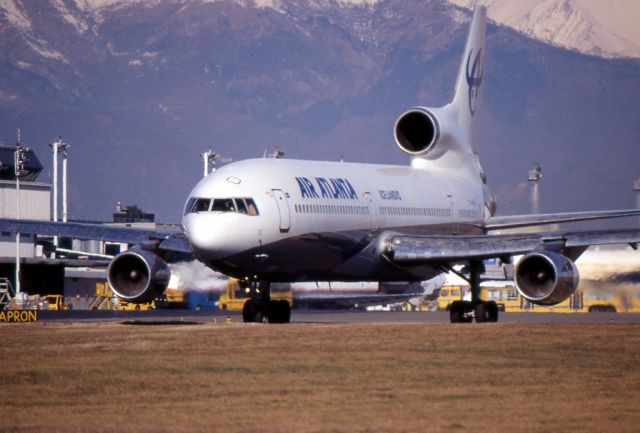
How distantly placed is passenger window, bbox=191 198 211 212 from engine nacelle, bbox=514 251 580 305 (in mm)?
7852

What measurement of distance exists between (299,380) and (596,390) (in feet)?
14.2

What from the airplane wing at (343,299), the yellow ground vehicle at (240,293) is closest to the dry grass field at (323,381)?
the yellow ground vehicle at (240,293)

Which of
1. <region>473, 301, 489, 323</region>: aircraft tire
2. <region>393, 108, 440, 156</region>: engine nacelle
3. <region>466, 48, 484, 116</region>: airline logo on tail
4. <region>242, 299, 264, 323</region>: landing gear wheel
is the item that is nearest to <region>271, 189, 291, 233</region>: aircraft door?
<region>242, 299, 264, 323</region>: landing gear wheel

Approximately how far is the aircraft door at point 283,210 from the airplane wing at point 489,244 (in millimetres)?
4909

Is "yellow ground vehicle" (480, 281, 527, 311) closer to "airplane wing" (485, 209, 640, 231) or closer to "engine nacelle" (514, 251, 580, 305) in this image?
"airplane wing" (485, 209, 640, 231)

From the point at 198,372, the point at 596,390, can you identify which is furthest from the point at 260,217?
the point at 596,390

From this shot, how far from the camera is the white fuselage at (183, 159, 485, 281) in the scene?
113 ft

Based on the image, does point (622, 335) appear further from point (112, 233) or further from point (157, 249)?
point (112, 233)

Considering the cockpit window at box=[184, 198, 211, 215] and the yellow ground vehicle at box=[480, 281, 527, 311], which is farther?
the yellow ground vehicle at box=[480, 281, 527, 311]

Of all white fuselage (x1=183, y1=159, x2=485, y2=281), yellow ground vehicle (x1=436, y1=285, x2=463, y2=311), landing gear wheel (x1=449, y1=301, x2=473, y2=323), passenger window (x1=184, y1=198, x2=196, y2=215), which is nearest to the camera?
white fuselage (x1=183, y1=159, x2=485, y2=281)

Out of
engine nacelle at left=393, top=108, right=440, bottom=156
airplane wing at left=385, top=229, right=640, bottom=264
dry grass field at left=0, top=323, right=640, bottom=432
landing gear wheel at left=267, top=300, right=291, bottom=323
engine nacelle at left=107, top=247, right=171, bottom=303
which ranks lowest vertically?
dry grass field at left=0, top=323, right=640, bottom=432

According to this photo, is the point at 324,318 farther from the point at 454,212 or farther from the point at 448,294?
the point at 448,294

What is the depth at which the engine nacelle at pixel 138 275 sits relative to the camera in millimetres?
36125

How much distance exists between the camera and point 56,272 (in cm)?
8575
